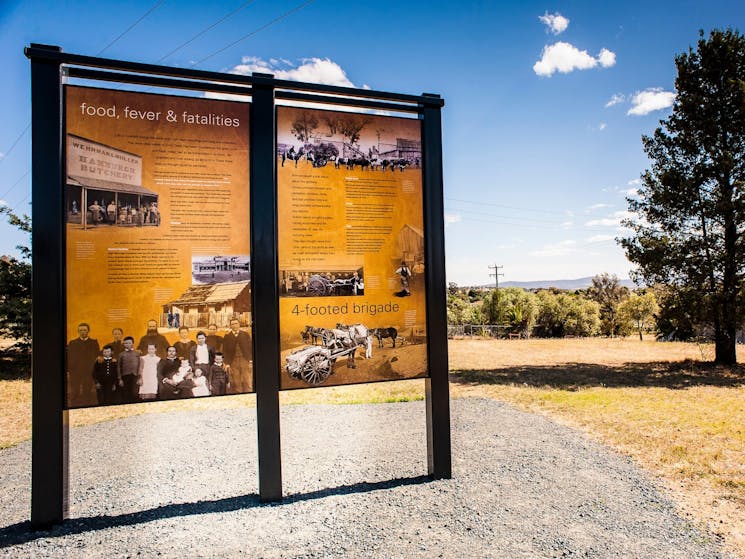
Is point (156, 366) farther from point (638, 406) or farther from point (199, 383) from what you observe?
point (638, 406)

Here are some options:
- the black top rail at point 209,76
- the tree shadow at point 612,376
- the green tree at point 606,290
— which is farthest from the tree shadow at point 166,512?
the green tree at point 606,290

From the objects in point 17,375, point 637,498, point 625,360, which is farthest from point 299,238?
point 625,360

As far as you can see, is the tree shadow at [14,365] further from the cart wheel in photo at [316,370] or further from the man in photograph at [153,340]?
the cart wheel in photo at [316,370]

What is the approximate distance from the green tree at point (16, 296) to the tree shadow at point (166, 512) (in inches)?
438

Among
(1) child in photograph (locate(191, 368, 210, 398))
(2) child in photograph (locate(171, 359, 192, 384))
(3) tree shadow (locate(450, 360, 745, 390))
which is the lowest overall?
(3) tree shadow (locate(450, 360, 745, 390))

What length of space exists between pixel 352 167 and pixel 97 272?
257 cm

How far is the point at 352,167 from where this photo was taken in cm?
443

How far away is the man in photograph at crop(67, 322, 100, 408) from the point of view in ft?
11.9

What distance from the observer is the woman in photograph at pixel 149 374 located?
3738mm

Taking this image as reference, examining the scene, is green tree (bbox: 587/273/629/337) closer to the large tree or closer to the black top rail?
the large tree

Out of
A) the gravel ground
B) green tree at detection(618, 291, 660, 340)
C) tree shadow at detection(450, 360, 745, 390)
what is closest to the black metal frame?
the gravel ground

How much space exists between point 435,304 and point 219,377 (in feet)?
7.62

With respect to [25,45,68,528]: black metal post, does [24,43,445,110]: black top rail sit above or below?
above

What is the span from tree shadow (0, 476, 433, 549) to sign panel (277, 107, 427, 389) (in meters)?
1.16
